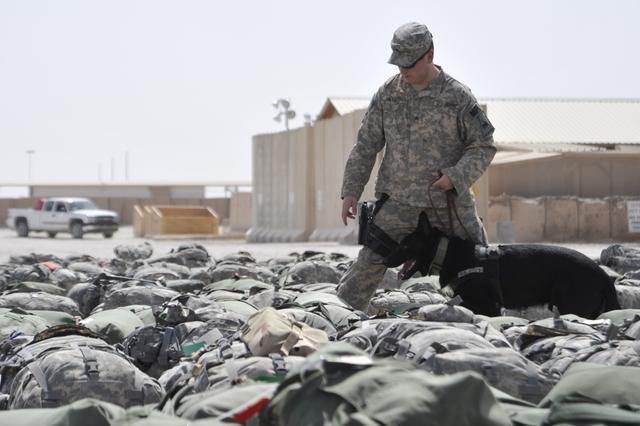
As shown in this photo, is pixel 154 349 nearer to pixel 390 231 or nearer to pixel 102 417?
pixel 390 231

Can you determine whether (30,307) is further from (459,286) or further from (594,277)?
(594,277)

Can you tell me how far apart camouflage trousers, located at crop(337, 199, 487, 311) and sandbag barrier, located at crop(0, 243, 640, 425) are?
0.17 metres

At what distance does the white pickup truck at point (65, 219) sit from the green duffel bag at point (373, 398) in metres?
35.0

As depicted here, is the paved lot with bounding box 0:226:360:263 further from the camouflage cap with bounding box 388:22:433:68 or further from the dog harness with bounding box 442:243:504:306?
the camouflage cap with bounding box 388:22:433:68

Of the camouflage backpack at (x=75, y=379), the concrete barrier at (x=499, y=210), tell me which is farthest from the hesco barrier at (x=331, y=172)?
the camouflage backpack at (x=75, y=379)

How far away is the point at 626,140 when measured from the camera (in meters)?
40.2

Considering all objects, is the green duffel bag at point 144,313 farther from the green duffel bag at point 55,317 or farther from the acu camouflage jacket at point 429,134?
the acu camouflage jacket at point 429,134

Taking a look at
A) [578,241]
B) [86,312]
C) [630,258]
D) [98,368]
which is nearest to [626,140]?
[578,241]

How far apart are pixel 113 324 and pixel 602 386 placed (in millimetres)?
3185

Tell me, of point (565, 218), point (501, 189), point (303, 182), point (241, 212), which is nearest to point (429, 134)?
point (565, 218)

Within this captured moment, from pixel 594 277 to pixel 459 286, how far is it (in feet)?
2.49

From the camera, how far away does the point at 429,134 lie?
248 inches

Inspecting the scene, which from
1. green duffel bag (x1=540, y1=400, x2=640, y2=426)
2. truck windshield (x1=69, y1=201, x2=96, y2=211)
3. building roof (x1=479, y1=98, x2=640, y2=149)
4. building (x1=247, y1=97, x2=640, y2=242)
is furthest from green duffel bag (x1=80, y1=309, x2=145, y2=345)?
truck windshield (x1=69, y1=201, x2=96, y2=211)

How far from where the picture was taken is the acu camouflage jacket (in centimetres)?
626
